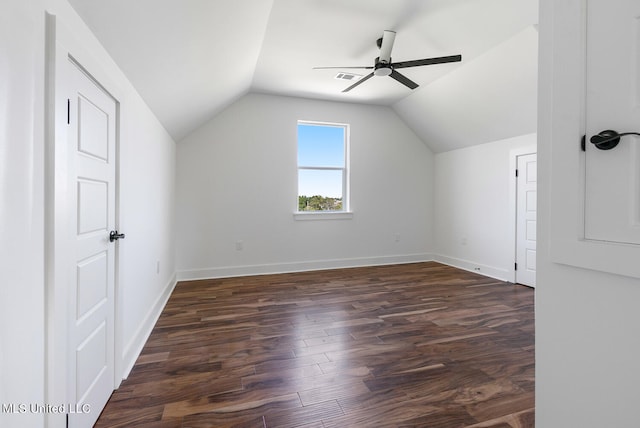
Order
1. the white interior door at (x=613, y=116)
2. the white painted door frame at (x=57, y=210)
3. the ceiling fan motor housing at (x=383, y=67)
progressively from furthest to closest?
the ceiling fan motor housing at (x=383, y=67), the white painted door frame at (x=57, y=210), the white interior door at (x=613, y=116)

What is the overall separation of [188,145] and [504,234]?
465cm

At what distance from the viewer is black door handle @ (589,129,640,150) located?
0.69 metres

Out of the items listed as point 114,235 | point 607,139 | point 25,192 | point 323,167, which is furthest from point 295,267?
point 607,139

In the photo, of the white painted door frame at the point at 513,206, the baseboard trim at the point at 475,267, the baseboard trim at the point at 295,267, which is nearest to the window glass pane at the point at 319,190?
the baseboard trim at the point at 295,267

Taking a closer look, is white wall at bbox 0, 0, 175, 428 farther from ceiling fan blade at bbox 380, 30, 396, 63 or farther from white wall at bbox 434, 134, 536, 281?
white wall at bbox 434, 134, 536, 281

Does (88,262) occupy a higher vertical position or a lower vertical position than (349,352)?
higher

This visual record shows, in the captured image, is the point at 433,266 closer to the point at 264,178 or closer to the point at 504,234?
the point at 504,234

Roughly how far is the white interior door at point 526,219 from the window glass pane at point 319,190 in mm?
2567

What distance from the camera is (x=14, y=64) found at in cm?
87

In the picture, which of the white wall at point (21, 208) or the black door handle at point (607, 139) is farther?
the white wall at point (21, 208)

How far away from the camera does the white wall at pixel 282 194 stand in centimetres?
429

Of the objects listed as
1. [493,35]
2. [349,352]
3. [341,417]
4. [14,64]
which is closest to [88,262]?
[14,64]

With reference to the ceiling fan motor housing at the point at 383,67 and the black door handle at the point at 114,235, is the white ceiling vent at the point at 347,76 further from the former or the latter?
the black door handle at the point at 114,235

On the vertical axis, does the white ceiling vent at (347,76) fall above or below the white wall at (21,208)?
above
